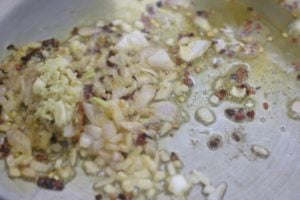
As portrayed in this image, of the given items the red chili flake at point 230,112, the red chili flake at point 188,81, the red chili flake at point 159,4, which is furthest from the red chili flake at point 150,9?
the red chili flake at point 230,112

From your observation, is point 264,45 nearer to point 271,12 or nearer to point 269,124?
point 271,12

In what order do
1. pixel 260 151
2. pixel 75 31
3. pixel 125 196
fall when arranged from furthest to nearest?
pixel 75 31 < pixel 260 151 < pixel 125 196

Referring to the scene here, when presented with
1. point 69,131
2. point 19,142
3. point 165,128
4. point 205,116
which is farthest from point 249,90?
point 19,142

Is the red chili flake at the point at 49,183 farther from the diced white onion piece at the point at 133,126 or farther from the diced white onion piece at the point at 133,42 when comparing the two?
the diced white onion piece at the point at 133,42

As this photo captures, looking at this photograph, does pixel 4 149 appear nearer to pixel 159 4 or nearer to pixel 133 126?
pixel 133 126

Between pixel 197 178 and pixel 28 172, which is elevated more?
pixel 28 172

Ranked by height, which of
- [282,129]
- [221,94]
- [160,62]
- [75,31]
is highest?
[75,31]
